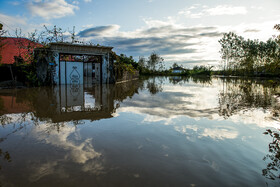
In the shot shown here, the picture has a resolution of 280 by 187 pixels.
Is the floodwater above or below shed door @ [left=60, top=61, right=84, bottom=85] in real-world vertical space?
below

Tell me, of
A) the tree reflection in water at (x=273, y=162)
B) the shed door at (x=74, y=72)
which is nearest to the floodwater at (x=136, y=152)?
the tree reflection in water at (x=273, y=162)

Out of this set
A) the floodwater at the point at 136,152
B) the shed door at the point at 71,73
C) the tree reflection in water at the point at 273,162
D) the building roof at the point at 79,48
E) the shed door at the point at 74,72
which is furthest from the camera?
the shed door at the point at 74,72

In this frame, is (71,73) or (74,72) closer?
(71,73)

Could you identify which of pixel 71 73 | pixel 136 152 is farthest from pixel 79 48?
pixel 136 152

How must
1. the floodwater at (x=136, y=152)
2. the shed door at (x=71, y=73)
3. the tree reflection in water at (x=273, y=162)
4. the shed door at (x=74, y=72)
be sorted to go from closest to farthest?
1. the floodwater at (x=136, y=152)
2. the tree reflection in water at (x=273, y=162)
3. the shed door at (x=71, y=73)
4. the shed door at (x=74, y=72)

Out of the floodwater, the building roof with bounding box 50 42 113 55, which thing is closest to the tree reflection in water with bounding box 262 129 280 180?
the floodwater

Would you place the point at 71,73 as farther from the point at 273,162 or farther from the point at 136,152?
the point at 273,162

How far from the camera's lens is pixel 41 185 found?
2264 millimetres

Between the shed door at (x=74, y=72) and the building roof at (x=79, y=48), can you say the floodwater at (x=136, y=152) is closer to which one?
the building roof at (x=79, y=48)

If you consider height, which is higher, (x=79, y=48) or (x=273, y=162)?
(x=79, y=48)

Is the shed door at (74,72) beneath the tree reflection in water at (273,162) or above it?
above

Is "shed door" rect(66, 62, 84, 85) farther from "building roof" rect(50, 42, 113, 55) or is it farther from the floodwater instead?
the floodwater

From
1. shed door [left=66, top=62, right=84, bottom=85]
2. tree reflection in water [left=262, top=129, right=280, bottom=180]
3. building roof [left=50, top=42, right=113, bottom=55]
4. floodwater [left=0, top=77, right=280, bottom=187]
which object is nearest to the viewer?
floodwater [left=0, top=77, right=280, bottom=187]

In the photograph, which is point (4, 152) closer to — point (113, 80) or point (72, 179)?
point (72, 179)
